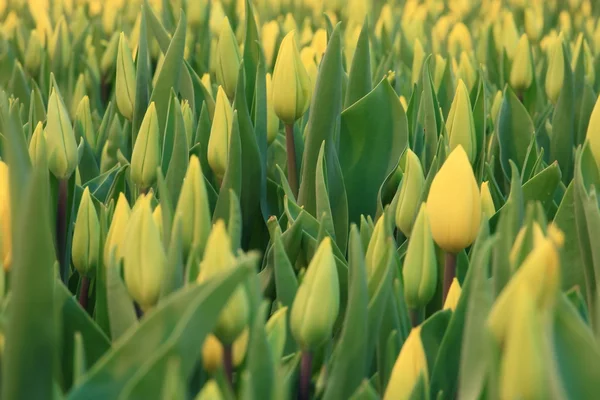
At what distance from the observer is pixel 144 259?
65 cm

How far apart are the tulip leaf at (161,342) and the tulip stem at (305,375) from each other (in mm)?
174

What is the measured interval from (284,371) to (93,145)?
0.75 m

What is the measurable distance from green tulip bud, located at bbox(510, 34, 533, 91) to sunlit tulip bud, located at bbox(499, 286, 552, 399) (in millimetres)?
1150

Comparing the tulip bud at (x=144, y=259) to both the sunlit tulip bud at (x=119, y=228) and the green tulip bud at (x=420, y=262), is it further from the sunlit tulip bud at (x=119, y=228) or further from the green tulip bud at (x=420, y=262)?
the green tulip bud at (x=420, y=262)

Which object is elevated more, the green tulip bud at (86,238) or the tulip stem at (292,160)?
the green tulip bud at (86,238)

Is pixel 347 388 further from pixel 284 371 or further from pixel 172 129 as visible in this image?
pixel 172 129

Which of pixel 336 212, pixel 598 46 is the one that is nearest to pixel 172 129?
pixel 336 212

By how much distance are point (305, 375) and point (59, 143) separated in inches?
18.1

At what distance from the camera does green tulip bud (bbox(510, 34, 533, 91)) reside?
5.02ft

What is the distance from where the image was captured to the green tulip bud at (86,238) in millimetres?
822

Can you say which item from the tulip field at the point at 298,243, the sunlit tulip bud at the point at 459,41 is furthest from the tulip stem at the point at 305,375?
the sunlit tulip bud at the point at 459,41

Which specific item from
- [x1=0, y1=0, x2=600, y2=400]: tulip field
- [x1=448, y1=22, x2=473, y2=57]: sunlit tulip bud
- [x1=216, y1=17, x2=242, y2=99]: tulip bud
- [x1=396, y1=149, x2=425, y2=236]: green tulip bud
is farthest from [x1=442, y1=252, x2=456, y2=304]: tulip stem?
[x1=448, y1=22, x2=473, y2=57]: sunlit tulip bud

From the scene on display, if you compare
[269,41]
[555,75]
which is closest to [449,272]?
[555,75]

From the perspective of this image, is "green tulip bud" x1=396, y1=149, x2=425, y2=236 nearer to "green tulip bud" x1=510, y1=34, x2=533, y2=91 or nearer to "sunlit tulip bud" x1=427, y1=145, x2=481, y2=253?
"sunlit tulip bud" x1=427, y1=145, x2=481, y2=253
